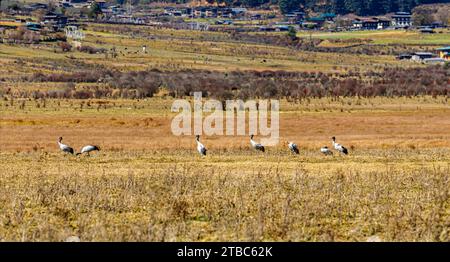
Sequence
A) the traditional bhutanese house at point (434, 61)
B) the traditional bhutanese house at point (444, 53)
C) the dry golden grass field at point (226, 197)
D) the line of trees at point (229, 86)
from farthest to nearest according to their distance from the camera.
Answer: the traditional bhutanese house at point (444, 53), the traditional bhutanese house at point (434, 61), the line of trees at point (229, 86), the dry golden grass field at point (226, 197)

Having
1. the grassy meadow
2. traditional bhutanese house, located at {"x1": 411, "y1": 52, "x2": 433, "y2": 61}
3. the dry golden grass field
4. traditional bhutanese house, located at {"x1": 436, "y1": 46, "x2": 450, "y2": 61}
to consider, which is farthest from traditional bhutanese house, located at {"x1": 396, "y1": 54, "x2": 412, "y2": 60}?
the dry golden grass field

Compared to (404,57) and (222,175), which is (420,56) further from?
(222,175)

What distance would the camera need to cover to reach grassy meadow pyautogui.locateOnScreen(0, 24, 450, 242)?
14289 millimetres

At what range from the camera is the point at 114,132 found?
1756 inches

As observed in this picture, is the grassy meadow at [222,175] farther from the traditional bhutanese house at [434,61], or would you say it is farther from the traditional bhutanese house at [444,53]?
the traditional bhutanese house at [444,53]

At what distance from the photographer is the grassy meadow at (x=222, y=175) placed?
46.9 feet

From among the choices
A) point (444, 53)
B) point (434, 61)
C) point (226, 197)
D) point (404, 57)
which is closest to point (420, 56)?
point (404, 57)

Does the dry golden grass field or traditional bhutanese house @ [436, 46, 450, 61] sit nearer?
the dry golden grass field

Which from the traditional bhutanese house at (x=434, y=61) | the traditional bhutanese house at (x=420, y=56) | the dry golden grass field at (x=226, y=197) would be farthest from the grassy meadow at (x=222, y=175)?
the traditional bhutanese house at (x=420, y=56)

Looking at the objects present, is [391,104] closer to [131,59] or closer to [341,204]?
[341,204]

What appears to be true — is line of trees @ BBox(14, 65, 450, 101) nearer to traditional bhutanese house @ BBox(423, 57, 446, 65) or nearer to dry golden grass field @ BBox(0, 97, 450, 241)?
traditional bhutanese house @ BBox(423, 57, 446, 65)

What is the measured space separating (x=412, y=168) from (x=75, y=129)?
25142 mm

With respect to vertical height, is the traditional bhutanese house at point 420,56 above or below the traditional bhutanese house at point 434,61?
below
